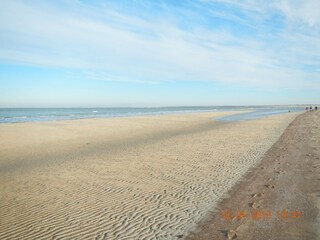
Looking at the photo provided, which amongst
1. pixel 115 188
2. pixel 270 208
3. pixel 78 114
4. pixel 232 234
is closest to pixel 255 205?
pixel 270 208

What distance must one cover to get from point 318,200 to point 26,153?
51.3 feet

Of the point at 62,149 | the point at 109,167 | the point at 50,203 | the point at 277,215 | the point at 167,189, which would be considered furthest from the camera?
the point at 62,149

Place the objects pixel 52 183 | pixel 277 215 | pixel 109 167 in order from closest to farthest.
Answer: pixel 277 215
pixel 52 183
pixel 109 167

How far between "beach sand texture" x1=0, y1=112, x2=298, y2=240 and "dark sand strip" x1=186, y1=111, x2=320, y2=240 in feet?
1.62

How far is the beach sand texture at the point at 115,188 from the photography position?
598 centimetres

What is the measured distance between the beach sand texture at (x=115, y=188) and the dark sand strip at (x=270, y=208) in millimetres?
495

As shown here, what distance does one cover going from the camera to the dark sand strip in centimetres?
534

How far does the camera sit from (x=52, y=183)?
947cm

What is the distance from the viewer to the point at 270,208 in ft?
21.1

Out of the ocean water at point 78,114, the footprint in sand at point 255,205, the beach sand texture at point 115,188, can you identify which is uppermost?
the ocean water at point 78,114

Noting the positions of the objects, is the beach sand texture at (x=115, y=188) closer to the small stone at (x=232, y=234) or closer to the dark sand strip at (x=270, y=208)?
the dark sand strip at (x=270, y=208)

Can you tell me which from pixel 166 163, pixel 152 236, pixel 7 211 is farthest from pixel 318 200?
pixel 7 211

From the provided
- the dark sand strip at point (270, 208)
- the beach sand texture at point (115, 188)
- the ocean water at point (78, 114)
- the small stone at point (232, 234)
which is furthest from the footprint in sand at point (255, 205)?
the ocean water at point (78, 114)

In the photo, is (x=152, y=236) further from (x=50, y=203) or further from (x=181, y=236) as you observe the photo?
(x=50, y=203)
